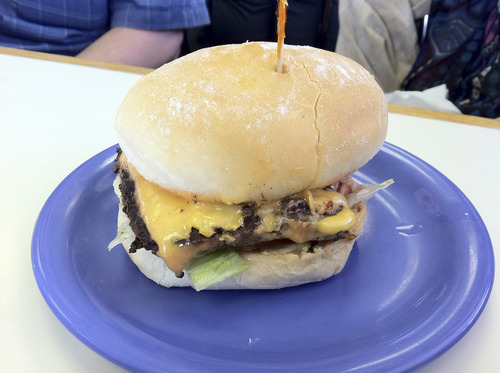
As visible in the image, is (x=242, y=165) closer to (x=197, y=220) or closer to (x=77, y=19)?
(x=197, y=220)

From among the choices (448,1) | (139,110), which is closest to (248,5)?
(448,1)

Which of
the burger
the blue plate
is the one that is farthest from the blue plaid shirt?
the burger

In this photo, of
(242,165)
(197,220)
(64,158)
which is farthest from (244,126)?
(64,158)

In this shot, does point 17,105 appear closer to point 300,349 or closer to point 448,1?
point 300,349

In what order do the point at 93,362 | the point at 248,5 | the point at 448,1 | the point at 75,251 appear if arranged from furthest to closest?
the point at 248,5 < the point at 448,1 < the point at 75,251 < the point at 93,362

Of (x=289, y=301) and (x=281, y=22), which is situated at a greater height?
(x=281, y=22)
